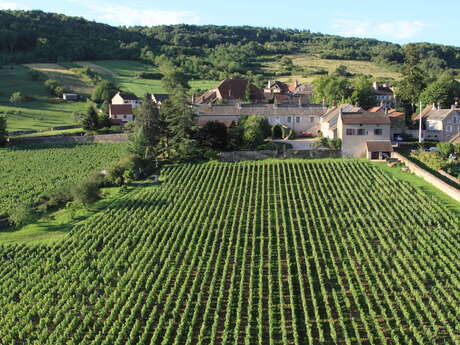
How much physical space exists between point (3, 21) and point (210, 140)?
109472mm

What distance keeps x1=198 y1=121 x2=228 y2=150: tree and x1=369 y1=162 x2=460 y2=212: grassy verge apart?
18.1 m

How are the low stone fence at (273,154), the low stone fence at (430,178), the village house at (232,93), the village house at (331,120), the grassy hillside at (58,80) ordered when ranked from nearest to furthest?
the low stone fence at (430,178), the low stone fence at (273,154), the village house at (331,120), the grassy hillside at (58,80), the village house at (232,93)

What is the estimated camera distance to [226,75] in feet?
442

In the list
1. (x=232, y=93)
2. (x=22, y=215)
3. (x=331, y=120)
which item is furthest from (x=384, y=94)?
(x=22, y=215)

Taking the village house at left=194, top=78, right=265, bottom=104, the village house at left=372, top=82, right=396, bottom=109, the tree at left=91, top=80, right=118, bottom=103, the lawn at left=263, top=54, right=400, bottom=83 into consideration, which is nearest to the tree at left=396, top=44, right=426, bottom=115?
the village house at left=372, top=82, right=396, bottom=109

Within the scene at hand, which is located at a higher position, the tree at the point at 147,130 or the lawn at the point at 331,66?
the lawn at the point at 331,66

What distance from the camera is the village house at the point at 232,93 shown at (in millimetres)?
90875

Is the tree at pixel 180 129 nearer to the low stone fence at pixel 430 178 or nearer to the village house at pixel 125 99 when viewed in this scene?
the low stone fence at pixel 430 178

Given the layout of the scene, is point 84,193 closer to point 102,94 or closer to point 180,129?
point 180,129

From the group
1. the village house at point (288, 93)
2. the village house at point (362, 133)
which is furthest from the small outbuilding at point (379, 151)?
the village house at point (288, 93)

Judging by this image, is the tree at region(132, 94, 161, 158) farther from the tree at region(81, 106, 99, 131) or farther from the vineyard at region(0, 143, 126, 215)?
the tree at region(81, 106, 99, 131)

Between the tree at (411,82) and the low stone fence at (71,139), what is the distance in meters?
46.1

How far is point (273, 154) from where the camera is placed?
58.2m

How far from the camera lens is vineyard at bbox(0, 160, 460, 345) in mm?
24781
